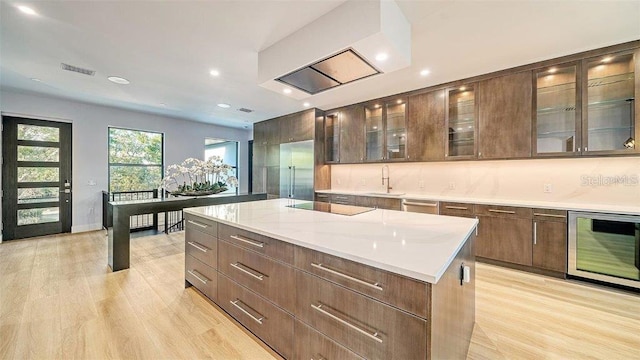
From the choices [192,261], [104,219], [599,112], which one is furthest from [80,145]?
[599,112]

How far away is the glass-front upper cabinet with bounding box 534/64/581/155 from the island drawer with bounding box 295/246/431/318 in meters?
3.19

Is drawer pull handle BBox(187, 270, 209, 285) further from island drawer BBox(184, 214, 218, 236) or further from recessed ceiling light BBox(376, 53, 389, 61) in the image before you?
recessed ceiling light BBox(376, 53, 389, 61)

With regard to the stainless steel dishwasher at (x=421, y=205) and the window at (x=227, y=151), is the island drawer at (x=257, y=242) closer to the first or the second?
the stainless steel dishwasher at (x=421, y=205)

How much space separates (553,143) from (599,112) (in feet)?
1.58

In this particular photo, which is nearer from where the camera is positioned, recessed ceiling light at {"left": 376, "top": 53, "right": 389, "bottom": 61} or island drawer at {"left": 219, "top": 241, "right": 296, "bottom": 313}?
island drawer at {"left": 219, "top": 241, "right": 296, "bottom": 313}

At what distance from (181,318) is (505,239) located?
143 inches

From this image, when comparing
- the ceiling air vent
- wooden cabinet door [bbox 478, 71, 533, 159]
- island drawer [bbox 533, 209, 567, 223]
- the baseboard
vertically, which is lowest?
the baseboard

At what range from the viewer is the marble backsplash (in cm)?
276

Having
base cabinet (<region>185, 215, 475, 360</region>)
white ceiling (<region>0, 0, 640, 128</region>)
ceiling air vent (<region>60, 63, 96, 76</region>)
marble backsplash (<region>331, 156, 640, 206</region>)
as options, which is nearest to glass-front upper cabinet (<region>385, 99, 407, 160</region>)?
marble backsplash (<region>331, 156, 640, 206</region>)

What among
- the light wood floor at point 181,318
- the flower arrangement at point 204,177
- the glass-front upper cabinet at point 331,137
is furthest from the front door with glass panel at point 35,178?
the glass-front upper cabinet at point 331,137

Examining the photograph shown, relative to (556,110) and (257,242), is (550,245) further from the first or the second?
(257,242)

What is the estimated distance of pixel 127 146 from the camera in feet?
18.7

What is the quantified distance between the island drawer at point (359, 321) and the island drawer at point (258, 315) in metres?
0.20

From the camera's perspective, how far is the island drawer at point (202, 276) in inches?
86.8
